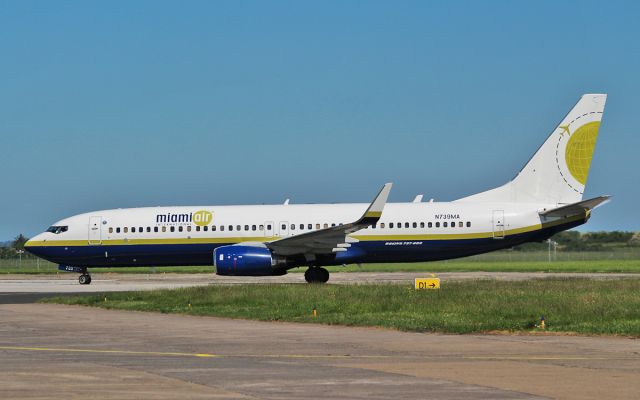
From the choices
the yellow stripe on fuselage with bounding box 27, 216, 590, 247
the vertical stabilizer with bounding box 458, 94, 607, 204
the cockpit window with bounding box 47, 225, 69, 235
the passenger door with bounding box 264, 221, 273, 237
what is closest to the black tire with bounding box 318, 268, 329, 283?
the yellow stripe on fuselage with bounding box 27, 216, 590, 247

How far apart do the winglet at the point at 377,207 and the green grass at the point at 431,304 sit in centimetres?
587

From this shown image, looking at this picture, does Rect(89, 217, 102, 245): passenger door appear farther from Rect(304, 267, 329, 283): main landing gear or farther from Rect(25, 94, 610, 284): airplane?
Rect(304, 267, 329, 283): main landing gear

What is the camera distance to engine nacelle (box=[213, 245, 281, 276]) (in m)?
39.5

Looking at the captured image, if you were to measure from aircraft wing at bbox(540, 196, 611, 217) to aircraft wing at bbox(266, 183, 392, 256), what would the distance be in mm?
7263

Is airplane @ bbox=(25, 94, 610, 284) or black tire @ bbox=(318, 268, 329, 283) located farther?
black tire @ bbox=(318, 268, 329, 283)

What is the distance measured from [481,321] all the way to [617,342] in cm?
430

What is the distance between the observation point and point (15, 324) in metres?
Result: 24.0

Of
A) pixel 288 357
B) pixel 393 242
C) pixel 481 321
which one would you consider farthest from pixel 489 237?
pixel 288 357

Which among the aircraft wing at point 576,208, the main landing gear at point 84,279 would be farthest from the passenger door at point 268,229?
the aircraft wing at point 576,208

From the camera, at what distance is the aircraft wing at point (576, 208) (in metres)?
39.1

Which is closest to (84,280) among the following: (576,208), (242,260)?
(242,260)

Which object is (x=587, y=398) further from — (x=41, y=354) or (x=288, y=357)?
(x=41, y=354)

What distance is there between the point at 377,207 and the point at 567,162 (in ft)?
32.0

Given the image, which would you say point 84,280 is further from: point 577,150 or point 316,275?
point 577,150
